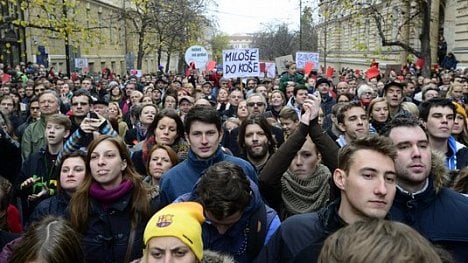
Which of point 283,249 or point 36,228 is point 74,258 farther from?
point 283,249

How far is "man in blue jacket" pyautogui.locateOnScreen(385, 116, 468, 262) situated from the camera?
286 centimetres

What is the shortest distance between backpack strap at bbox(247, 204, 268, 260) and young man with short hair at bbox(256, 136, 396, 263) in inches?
11.5

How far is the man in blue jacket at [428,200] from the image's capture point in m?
2.86

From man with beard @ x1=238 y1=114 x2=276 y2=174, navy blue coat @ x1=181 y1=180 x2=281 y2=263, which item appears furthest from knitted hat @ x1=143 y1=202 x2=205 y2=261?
man with beard @ x1=238 y1=114 x2=276 y2=174

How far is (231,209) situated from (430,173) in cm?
116

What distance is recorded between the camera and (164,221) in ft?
8.86

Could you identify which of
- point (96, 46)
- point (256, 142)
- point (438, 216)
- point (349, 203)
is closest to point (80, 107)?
point (256, 142)

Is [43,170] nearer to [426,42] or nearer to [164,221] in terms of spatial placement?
[164,221]

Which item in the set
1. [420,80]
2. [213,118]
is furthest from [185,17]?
[213,118]

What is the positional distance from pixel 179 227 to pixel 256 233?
2.09ft

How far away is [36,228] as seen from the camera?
2924 mm

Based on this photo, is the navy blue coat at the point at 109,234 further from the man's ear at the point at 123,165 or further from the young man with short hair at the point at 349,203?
the young man with short hair at the point at 349,203

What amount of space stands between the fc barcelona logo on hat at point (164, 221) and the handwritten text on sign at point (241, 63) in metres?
9.21

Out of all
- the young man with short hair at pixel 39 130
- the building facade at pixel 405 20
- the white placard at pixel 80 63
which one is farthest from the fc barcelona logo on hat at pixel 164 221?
the white placard at pixel 80 63
